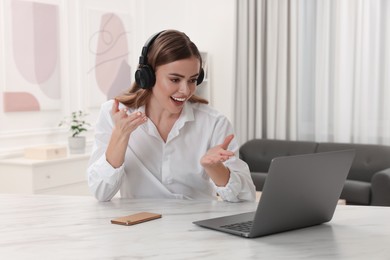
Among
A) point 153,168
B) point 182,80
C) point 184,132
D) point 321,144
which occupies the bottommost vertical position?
point 321,144

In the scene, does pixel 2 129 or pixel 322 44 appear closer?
pixel 2 129

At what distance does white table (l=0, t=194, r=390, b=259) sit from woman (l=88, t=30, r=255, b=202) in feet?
0.51

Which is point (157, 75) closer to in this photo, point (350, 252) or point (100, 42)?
point (350, 252)

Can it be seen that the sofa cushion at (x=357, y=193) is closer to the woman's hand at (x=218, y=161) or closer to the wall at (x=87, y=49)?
the wall at (x=87, y=49)

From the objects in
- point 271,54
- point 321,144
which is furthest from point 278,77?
point 321,144

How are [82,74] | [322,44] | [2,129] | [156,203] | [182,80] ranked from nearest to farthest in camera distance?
[156,203] → [182,80] → [2,129] → [82,74] → [322,44]

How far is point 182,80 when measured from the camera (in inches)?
88.2

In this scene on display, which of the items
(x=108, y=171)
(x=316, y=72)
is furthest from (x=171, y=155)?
(x=316, y=72)

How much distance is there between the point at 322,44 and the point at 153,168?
3.80 meters

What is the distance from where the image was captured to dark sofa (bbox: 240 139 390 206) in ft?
15.0

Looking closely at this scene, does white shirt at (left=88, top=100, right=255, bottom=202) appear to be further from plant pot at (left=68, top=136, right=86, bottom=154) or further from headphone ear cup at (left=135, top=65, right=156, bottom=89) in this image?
plant pot at (left=68, top=136, right=86, bottom=154)

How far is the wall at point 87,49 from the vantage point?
15.3 ft

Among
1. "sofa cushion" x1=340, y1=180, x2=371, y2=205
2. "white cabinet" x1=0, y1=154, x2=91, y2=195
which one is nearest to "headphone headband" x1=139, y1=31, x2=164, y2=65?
"white cabinet" x1=0, y1=154, x2=91, y2=195

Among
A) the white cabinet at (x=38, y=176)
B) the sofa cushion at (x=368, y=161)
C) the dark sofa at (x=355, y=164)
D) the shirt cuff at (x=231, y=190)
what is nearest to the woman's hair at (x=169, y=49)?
the shirt cuff at (x=231, y=190)
